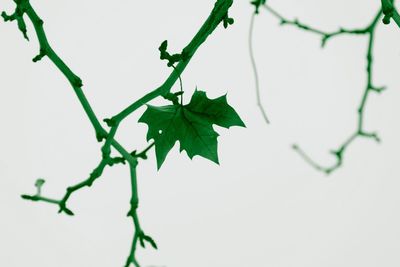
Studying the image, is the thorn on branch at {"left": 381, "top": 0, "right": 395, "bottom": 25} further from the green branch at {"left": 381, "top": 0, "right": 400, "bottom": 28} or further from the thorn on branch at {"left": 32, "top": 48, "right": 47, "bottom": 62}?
the thorn on branch at {"left": 32, "top": 48, "right": 47, "bottom": 62}

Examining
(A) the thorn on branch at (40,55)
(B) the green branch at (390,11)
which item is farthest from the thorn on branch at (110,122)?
(B) the green branch at (390,11)

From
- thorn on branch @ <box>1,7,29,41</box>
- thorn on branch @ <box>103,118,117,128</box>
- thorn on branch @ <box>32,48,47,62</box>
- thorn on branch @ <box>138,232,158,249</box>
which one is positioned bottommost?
thorn on branch @ <box>138,232,158,249</box>

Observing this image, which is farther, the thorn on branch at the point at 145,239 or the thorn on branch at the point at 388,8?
the thorn on branch at the point at 145,239

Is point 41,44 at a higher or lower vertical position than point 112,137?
higher

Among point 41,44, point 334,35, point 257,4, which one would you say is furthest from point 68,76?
point 334,35

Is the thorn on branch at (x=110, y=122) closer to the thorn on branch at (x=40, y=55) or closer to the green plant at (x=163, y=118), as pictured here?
the green plant at (x=163, y=118)

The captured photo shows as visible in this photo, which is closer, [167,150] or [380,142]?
[167,150]

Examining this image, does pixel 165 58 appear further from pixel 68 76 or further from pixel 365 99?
pixel 365 99

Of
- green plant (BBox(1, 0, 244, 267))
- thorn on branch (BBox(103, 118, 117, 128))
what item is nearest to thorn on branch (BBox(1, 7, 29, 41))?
green plant (BBox(1, 0, 244, 267))

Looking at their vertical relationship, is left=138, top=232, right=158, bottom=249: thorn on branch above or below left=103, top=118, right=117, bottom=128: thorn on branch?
below
